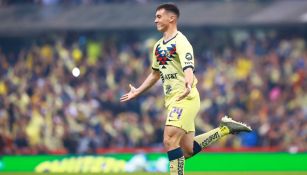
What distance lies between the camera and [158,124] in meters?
27.3

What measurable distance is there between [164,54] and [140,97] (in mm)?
14295

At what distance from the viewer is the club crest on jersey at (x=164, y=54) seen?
1372 centimetres

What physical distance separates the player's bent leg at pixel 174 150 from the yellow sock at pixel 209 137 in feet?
2.88

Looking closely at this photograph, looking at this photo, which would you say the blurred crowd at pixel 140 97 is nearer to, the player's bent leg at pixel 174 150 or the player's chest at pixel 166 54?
the player's chest at pixel 166 54

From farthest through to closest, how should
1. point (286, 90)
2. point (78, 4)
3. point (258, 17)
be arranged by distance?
point (78, 4) < point (258, 17) < point (286, 90)

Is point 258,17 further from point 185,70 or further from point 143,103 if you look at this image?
point 185,70

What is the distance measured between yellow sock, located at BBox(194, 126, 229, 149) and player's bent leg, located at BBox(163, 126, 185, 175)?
0.88m

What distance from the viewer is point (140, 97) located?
28094 millimetres

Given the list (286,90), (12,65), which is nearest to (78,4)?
(12,65)

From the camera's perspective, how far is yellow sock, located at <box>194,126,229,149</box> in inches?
568

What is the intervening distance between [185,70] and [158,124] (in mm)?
13958

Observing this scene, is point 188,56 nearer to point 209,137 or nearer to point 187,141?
point 187,141

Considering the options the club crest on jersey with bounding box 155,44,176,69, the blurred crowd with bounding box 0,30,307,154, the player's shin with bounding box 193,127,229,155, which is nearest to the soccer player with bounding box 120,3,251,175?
the club crest on jersey with bounding box 155,44,176,69

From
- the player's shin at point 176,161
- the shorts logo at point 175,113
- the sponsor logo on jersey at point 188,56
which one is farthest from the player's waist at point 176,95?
the player's shin at point 176,161
